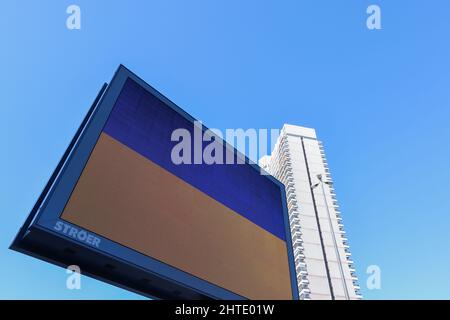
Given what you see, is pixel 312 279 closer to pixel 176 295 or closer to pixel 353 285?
pixel 353 285

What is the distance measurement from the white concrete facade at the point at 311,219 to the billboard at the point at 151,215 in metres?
55.2

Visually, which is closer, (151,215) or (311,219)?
(151,215)

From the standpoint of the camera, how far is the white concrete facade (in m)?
75.2

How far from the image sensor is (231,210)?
12523mm

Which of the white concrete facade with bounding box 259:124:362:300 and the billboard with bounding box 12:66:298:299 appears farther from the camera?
the white concrete facade with bounding box 259:124:362:300

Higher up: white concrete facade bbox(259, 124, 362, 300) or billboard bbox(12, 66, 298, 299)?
white concrete facade bbox(259, 124, 362, 300)

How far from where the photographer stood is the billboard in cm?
773

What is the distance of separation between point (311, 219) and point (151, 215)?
83794 mm

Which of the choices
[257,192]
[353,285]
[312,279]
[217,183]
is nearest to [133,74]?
[217,183]

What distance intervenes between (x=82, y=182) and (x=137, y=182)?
169 cm

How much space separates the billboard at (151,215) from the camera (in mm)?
7727

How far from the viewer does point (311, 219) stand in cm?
8756

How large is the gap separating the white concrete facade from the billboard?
55211 millimetres

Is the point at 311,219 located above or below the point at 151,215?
above
